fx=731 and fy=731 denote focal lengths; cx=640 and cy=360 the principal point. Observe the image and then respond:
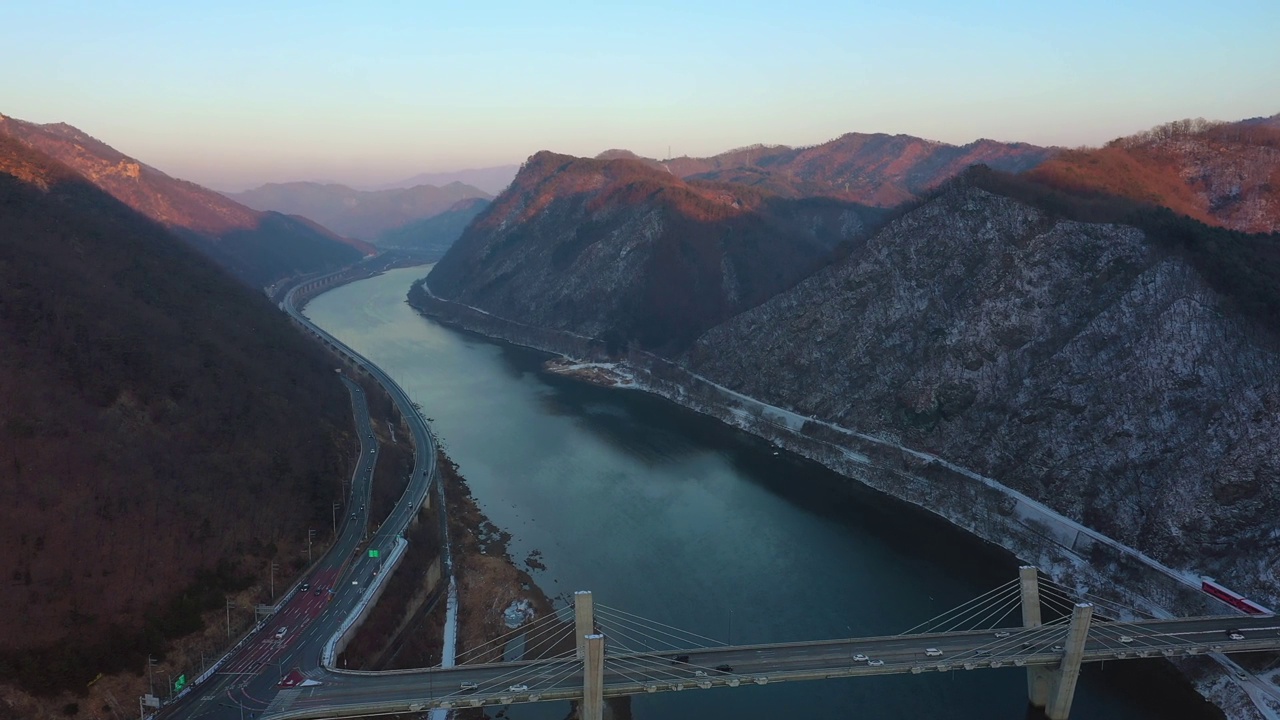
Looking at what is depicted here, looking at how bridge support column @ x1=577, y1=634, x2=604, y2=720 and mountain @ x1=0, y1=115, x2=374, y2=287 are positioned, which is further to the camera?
mountain @ x1=0, y1=115, x2=374, y2=287

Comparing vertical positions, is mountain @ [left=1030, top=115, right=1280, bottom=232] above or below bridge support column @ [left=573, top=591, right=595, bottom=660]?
above

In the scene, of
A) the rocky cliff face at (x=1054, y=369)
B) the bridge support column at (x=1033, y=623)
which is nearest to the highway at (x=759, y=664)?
the bridge support column at (x=1033, y=623)

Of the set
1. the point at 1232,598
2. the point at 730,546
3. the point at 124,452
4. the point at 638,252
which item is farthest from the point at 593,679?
the point at 638,252

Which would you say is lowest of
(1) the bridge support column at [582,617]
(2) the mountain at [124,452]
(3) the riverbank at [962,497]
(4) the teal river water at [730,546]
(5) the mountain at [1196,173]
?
(4) the teal river water at [730,546]

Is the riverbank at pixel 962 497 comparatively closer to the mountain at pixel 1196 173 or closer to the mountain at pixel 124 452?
the mountain at pixel 1196 173

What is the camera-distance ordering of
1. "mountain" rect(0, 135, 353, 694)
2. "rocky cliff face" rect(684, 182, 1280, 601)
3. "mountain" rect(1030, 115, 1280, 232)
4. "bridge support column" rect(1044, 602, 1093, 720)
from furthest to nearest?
"mountain" rect(1030, 115, 1280, 232), "rocky cliff face" rect(684, 182, 1280, 601), "bridge support column" rect(1044, 602, 1093, 720), "mountain" rect(0, 135, 353, 694)

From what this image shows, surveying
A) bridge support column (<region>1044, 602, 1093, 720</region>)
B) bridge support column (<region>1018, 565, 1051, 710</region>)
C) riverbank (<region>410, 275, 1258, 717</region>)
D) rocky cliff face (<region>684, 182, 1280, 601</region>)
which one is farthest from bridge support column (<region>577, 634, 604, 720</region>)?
rocky cliff face (<region>684, 182, 1280, 601</region>)

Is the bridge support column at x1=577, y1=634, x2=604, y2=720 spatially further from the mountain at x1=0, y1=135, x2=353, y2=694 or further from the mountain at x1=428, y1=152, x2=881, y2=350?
the mountain at x1=428, y1=152, x2=881, y2=350

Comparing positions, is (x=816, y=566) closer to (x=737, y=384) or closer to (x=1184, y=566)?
(x=1184, y=566)
